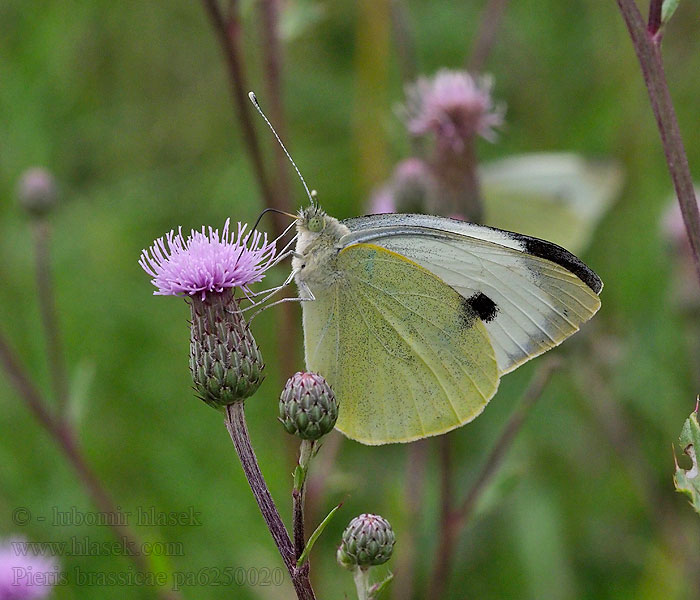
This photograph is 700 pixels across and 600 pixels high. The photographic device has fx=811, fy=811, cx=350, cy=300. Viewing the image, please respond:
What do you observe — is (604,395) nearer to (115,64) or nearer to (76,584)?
(76,584)

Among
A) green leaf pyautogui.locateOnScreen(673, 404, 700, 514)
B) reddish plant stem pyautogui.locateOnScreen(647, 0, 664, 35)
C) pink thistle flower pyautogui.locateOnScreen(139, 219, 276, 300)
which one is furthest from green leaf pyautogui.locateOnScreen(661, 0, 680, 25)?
pink thistle flower pyautogui.locateOnScreen(139, 219, 276, 300)

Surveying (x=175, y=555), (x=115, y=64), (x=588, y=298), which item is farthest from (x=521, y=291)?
(x=115, y=64)

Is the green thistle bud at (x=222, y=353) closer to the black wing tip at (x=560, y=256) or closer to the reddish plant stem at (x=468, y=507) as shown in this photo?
the black wing tip at (x=560, y=256)

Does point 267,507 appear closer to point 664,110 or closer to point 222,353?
point 222,353

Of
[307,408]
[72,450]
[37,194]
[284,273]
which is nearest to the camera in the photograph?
[307,408]

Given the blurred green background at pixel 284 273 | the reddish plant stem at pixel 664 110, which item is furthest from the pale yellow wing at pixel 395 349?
the reddish plant stem at pixel 664 110

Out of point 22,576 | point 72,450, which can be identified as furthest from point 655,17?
point 22,576

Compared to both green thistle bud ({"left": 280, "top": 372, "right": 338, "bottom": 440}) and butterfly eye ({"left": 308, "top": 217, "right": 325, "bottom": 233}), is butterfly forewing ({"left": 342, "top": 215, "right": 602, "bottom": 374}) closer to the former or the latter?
butterfly eye ({"left": 308, "top": 217, "right": 325, "bottom": 233})
